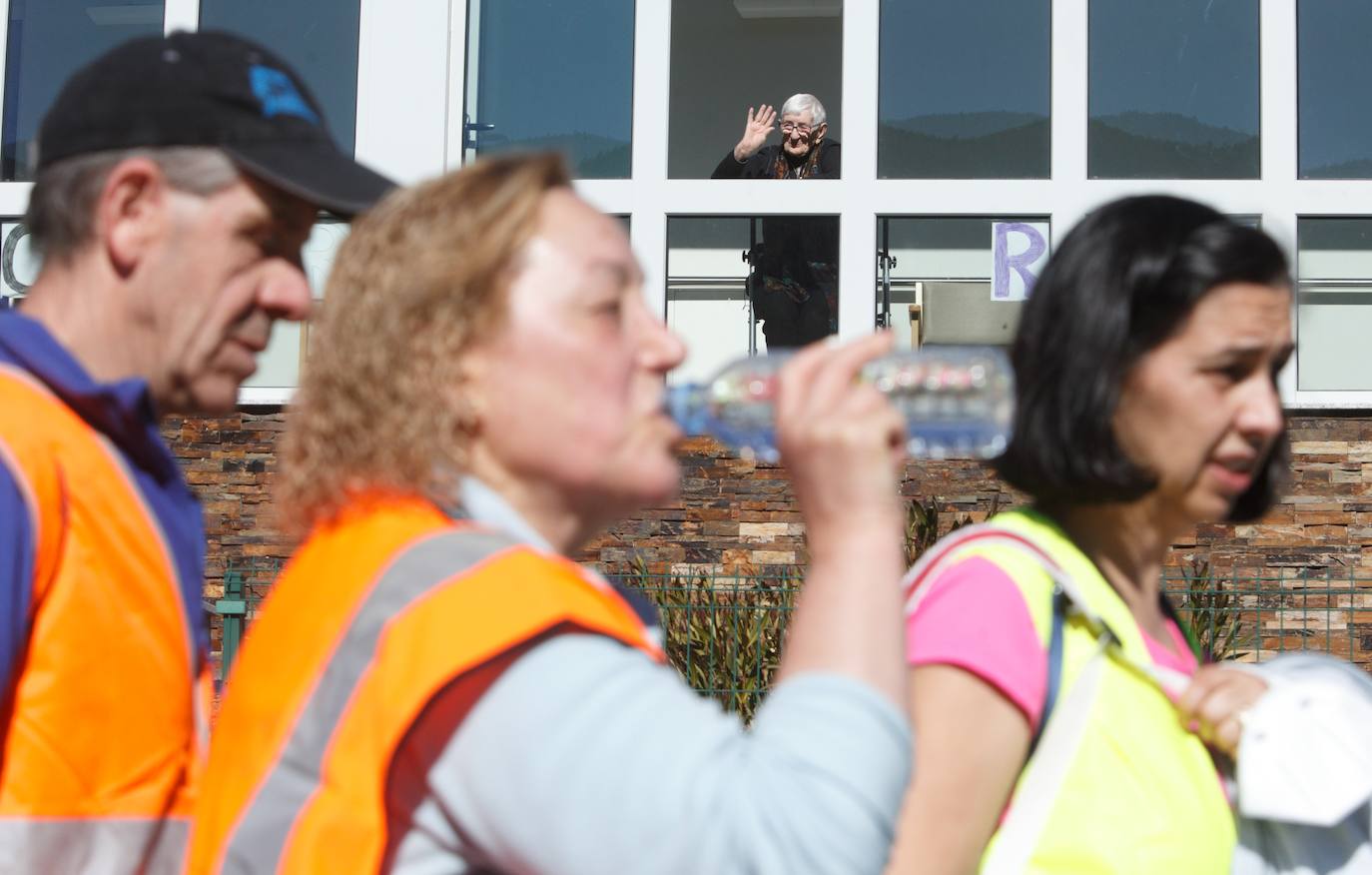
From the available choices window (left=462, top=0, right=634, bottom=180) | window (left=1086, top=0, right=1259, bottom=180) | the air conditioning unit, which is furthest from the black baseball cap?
the air conditioning unit

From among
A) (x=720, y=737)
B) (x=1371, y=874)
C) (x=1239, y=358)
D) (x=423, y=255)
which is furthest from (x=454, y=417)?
(x=1371, y=874)

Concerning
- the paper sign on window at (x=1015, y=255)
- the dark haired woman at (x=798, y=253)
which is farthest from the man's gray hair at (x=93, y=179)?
the paper sign on window at (x=1015, y=255)

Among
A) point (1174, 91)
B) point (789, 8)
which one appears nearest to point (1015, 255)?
point (1174, 91)

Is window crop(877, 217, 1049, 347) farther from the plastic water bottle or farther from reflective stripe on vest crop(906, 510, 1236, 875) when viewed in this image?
the plastic water bottle

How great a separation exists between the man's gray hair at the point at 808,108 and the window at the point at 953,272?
65 centimetres

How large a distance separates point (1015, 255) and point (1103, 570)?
22.2 feet

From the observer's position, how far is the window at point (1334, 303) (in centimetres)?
851

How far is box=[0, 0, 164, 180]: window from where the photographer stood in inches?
369

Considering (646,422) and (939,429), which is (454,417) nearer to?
(646,422)

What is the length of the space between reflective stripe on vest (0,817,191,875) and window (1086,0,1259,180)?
788 centimetres

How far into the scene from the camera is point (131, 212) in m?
1.79

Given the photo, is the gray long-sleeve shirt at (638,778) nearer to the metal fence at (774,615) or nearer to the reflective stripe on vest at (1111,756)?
the reflective stripe on vest at (1111,756)

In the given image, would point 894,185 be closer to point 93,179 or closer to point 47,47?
point 47,47

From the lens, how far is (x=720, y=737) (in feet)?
3.73
